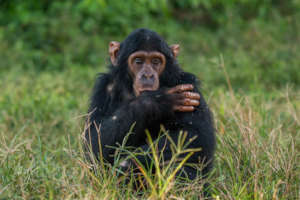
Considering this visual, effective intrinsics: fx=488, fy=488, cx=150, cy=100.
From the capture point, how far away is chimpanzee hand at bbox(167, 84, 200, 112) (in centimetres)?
425

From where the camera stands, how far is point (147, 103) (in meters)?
4.16

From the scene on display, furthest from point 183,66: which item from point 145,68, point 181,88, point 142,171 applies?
point 142,171

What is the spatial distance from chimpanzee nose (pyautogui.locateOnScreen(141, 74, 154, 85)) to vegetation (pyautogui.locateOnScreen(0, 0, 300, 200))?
79 centimetres


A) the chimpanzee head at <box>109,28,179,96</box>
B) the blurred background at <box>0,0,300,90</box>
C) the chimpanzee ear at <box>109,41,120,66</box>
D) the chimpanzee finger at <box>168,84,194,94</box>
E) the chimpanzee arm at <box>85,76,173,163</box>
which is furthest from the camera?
the blurred background at <box>0,0,300,90</box>

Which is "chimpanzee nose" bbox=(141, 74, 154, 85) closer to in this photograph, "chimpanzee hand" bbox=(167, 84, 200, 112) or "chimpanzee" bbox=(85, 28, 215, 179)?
"chimpanzee" bbox=(85, 28, 215, 179)

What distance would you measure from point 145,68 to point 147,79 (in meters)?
0.14

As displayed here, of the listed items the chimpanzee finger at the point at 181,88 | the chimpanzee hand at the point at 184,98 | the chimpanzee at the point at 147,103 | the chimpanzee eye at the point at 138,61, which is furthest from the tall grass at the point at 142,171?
the chimpanzee eye at the point at 138,61

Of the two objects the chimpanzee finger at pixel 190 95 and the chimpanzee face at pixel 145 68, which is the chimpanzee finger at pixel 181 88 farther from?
the chimpanzee face at pixel 145 68

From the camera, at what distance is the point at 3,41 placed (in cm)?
1038

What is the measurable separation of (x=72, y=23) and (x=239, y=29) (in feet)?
13.1

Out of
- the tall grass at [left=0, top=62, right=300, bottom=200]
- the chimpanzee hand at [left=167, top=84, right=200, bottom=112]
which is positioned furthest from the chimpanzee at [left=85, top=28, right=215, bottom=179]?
the tall grass at [left=0, top=62, right=300, bottom=200]

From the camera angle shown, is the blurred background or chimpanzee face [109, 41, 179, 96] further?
the blurred background

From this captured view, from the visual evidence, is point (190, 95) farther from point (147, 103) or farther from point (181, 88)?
point (147, 103)

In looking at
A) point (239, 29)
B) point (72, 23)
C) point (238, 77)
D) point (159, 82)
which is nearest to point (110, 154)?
point (159, 82)
